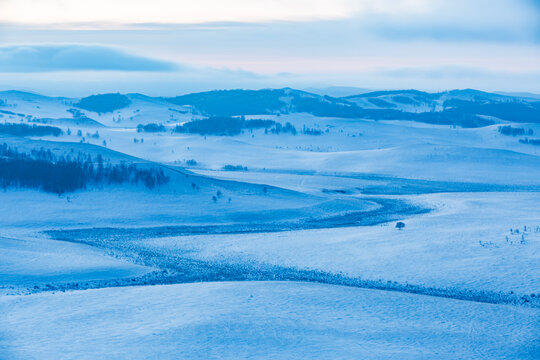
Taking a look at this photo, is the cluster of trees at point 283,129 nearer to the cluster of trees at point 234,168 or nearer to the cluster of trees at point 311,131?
the cluster of trees at point 311,131

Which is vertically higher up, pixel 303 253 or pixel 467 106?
pixel 467 106

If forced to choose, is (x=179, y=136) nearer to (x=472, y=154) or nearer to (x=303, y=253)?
(x=472, y=154)

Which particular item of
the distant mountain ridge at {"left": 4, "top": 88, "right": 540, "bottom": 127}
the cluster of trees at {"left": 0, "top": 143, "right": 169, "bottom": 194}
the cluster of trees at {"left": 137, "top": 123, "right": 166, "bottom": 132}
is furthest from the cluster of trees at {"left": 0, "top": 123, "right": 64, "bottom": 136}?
the distant mountain ridge at {"left": 4, "top": 88, "right": 540, "bottom": 127}

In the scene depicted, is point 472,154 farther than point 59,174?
Yes

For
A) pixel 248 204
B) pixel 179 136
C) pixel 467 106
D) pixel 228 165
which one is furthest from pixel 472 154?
pixel 467 106

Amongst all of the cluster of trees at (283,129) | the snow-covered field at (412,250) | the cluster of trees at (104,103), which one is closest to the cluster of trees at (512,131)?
the cluster of trees at (283,129)
